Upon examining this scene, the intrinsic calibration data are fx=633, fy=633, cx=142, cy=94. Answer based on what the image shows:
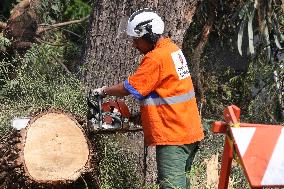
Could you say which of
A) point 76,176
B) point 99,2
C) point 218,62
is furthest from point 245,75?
point 76,176

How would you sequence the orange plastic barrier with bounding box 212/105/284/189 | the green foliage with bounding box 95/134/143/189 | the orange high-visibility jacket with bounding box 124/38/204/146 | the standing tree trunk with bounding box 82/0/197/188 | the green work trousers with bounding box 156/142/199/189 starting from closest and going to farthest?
the orange plastic barrier with bounding box 212/105/284/189
the orange high-visibility jacket with bounding box 124/38/204/146
the green work trousers with bounding box 156/142/199/189
the green foliage with bounding box 95/134/143/189
the standing tree trunk with bounding box 82/0/197/188

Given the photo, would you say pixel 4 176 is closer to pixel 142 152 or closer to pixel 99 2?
pixel 142 152

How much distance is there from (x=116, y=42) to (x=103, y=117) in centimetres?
124

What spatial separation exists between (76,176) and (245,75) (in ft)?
15.8

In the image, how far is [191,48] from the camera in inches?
332

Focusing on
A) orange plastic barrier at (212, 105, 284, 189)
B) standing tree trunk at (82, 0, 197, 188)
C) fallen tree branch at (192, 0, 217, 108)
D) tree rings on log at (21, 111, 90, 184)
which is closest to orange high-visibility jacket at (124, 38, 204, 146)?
tree rings on log at (21, 111, 90, 184)

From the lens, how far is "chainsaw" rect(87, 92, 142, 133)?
481cm

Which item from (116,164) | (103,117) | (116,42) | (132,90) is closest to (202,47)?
(116,42)

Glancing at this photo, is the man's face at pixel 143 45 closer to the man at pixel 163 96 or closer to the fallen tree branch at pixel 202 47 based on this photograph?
the man at pixel 163 96

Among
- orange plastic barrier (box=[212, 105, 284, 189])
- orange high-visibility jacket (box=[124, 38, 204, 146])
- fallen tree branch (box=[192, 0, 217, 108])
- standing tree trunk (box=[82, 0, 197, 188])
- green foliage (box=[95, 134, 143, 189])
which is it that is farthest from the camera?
fallen tree branch (box=[192, 0, 217, 108])

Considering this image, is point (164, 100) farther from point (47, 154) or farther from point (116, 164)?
point (47, 154)

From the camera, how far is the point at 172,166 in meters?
4.77

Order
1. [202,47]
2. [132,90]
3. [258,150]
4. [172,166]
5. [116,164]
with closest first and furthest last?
[258,150]
[132,90]
[172,166]
[116,164]
[202,47]

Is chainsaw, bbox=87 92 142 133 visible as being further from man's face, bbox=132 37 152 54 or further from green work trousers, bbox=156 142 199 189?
man's face, bbox=132 37 152 54
